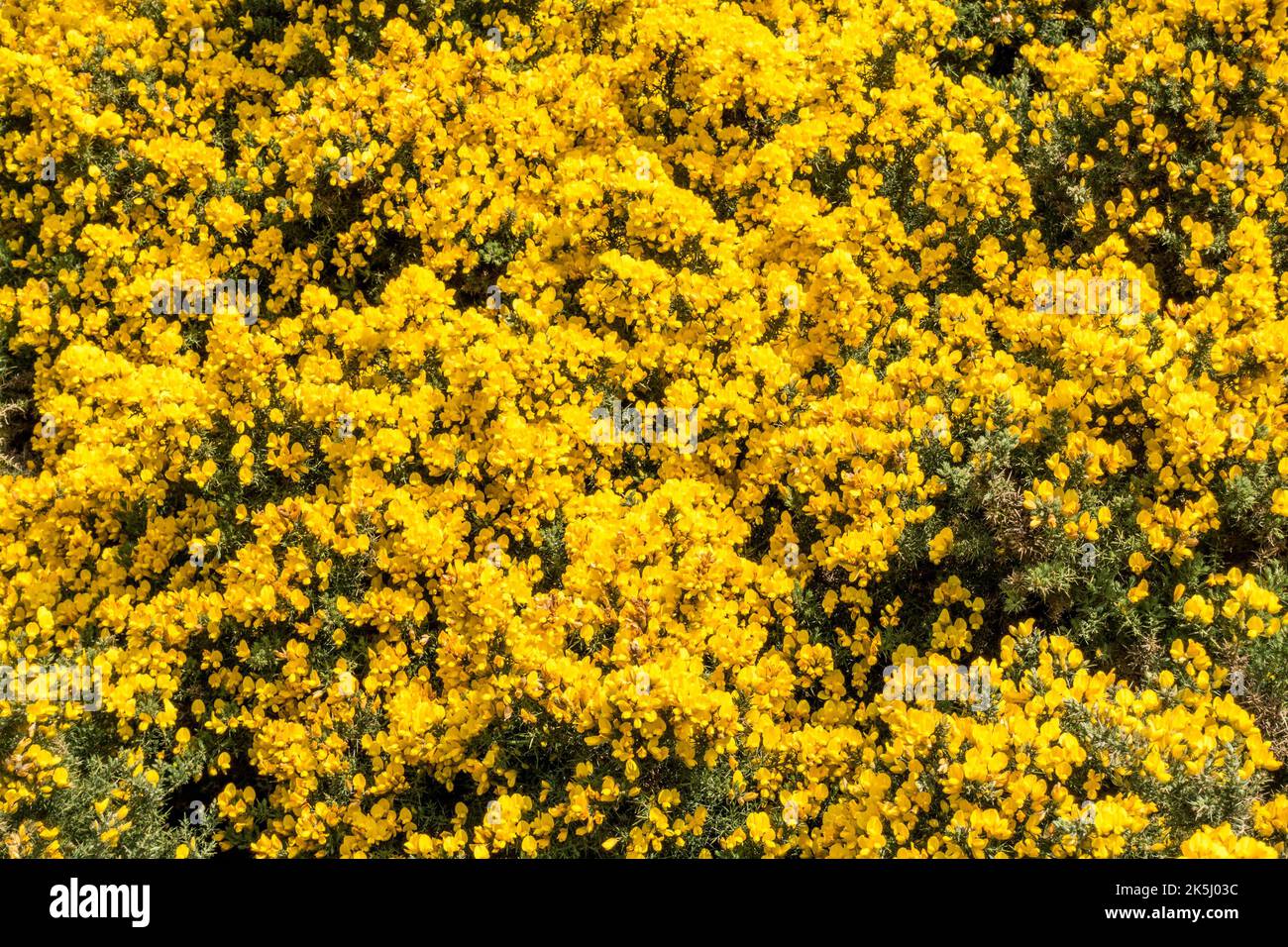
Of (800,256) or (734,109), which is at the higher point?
(734,109)

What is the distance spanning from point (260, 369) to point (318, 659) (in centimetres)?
184

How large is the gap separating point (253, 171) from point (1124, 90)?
5.66 metres

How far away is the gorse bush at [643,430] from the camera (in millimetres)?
5090

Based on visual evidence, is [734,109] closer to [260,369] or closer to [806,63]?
[806,63]

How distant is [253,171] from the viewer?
6910mm

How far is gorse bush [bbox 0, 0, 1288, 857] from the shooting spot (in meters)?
5.09

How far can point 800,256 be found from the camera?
6.51 meters

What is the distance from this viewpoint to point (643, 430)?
20.3 ft

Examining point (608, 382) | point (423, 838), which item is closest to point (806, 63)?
point (608, 382)
